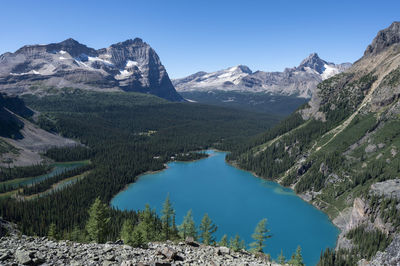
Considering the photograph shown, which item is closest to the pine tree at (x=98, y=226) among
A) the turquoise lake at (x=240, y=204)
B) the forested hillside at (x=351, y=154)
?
the turquoise lake at (x=240, y=204)

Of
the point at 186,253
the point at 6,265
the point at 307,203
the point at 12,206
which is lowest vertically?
the point at 307,203

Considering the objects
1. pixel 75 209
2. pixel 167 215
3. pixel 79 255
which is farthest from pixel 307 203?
pixel 79 255

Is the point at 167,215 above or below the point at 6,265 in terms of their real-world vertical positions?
below

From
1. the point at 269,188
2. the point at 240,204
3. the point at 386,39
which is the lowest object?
the point at 240,204

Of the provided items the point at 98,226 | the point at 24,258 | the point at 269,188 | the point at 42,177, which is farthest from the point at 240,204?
the point at 42,177

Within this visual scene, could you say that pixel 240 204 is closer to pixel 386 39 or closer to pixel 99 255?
pixel 99 255

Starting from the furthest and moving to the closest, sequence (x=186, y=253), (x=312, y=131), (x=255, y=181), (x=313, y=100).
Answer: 1. (x=313, y=100)
2. (x=312, y=131)
3. (x=255, y=181)
4. (x=186, y=253)

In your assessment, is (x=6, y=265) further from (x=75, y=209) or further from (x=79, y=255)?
(x=75, y=209)

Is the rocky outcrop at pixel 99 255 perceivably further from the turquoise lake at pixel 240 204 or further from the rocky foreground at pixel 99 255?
the turquoise lake at pixel 240 204
